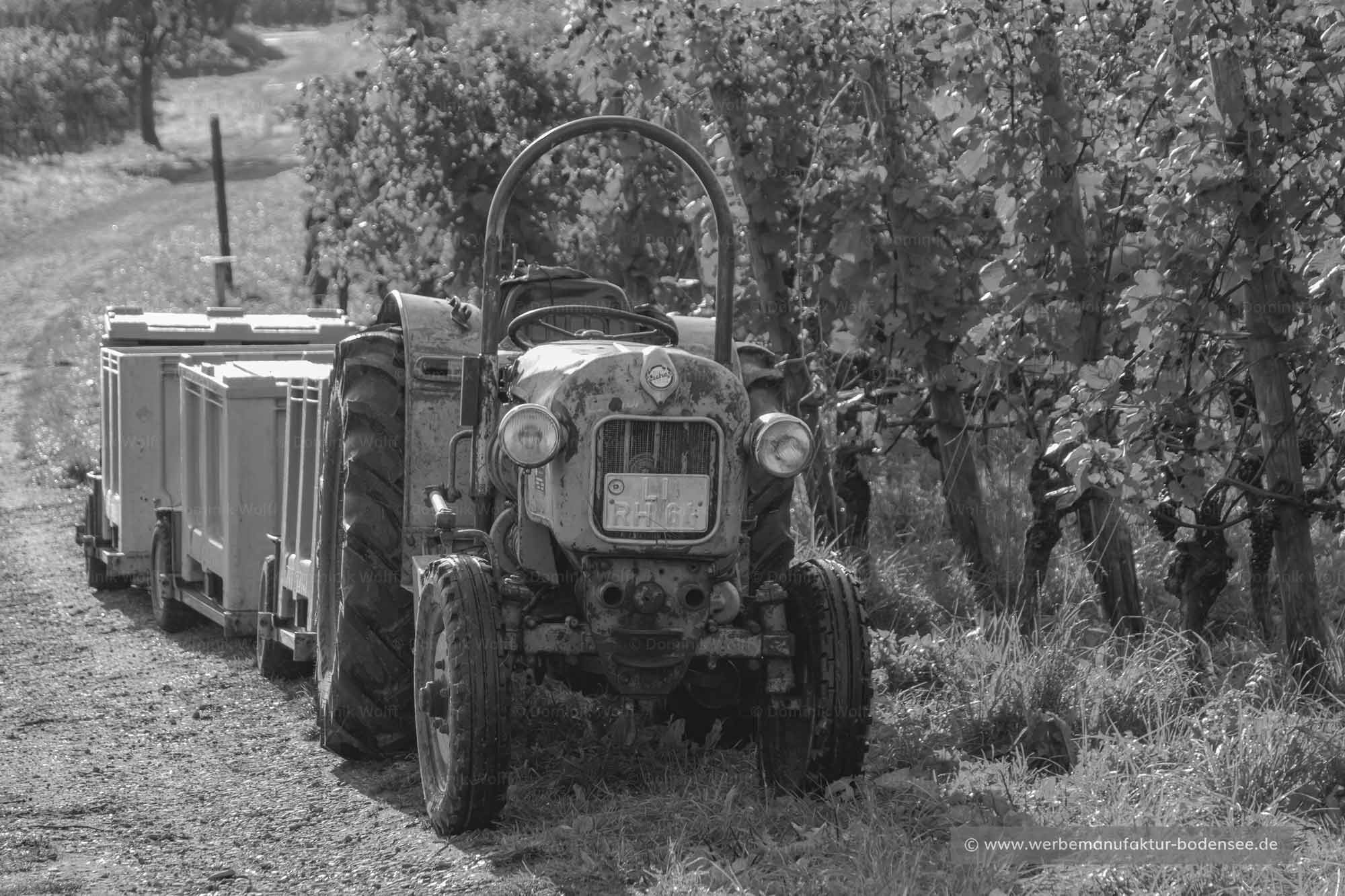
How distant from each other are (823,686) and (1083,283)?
2.72 m

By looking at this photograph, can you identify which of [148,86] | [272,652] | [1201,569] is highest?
[148,86]

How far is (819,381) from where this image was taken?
8508mm

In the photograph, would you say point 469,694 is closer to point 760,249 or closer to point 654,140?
point 654,140

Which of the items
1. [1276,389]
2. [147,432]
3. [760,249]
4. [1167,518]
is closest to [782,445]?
[1276,389]

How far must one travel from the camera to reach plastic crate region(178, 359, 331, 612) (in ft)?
27.3

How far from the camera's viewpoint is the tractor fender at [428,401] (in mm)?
6164

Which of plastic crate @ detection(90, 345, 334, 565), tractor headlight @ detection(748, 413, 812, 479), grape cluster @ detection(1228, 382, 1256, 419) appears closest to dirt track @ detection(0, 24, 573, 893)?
plastic crate @ detection(90, 345, 334, 565)

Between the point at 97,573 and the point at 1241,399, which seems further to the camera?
the point at 97,573

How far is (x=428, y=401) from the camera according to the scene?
6207 mm

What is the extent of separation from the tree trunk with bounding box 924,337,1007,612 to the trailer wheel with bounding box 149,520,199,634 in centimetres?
402

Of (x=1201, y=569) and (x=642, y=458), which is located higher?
(x=642, y=458)

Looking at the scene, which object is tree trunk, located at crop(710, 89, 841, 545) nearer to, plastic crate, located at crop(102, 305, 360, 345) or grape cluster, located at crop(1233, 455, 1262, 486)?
grape cluster, located at crop(1233, 455, 1262, 486)

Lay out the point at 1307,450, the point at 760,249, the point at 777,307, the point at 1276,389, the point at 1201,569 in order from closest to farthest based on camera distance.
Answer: the point at 1276,389
the point at 1307,450
the point at 1201,569
the point at 760,249
the point at 777,307

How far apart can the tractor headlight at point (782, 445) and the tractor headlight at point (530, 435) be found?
0.58 meters
